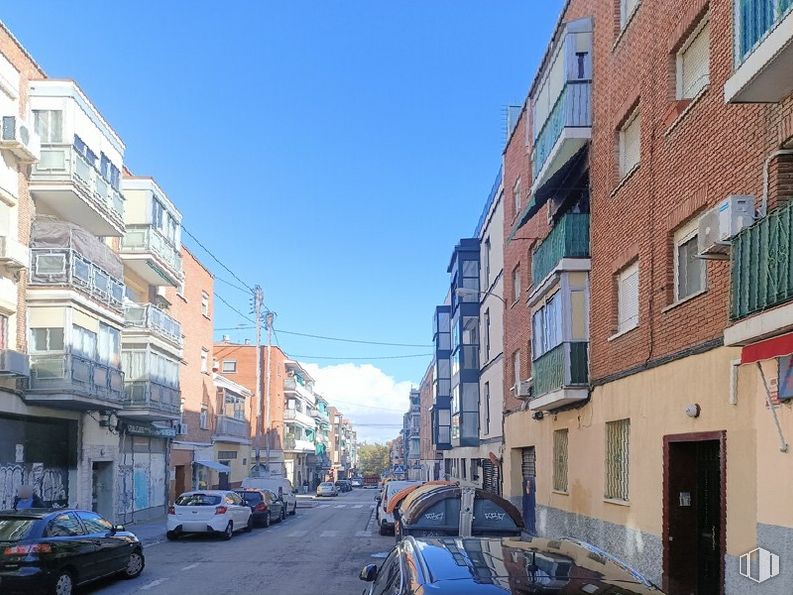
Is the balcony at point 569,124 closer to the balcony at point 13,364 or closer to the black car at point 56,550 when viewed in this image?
the black car at point 56,550

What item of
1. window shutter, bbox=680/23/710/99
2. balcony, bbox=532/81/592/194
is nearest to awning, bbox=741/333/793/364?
window shutter, bbox=680/23/710/99

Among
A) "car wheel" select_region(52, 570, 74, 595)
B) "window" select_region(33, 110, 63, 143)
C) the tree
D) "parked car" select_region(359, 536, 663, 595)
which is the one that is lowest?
the tree

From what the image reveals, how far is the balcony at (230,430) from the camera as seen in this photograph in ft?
140

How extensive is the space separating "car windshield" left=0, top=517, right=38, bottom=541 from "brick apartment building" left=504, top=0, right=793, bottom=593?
28.4 ft

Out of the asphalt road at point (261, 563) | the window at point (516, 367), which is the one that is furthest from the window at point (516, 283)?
the asphalt road at point (261, 563)

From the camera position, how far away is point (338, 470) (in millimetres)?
128125

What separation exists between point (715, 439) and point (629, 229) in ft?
15.4

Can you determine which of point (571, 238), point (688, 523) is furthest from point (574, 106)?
point (688, 523)

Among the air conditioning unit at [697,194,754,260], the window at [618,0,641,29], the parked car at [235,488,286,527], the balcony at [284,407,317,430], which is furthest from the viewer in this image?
the balcony at [284,407,317,430]

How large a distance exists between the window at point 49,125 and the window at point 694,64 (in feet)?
52.5

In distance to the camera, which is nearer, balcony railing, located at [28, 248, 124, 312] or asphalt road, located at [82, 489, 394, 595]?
asphalt road, located at [82, 489, 394, 595]

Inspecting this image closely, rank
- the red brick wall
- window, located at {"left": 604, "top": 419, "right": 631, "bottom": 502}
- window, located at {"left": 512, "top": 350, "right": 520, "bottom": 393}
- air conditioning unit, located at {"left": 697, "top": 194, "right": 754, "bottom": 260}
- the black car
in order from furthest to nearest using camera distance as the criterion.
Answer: window, located at {"left": 512, "top": 350, "right": 520, "bottom": 393}
window, located at {"left": 604, "top": 419, "right": 631, "bottom": 502}
the black car
the red brick wall
air conditioning unit, located at {"left": 697, "top": 194, "right": 754, "bottom": 260}

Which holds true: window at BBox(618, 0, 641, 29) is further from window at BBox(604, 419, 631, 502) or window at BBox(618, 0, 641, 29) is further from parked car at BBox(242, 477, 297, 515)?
parked car at BBox(242, 477, 297, 515)

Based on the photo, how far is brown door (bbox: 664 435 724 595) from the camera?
35.3 ft
